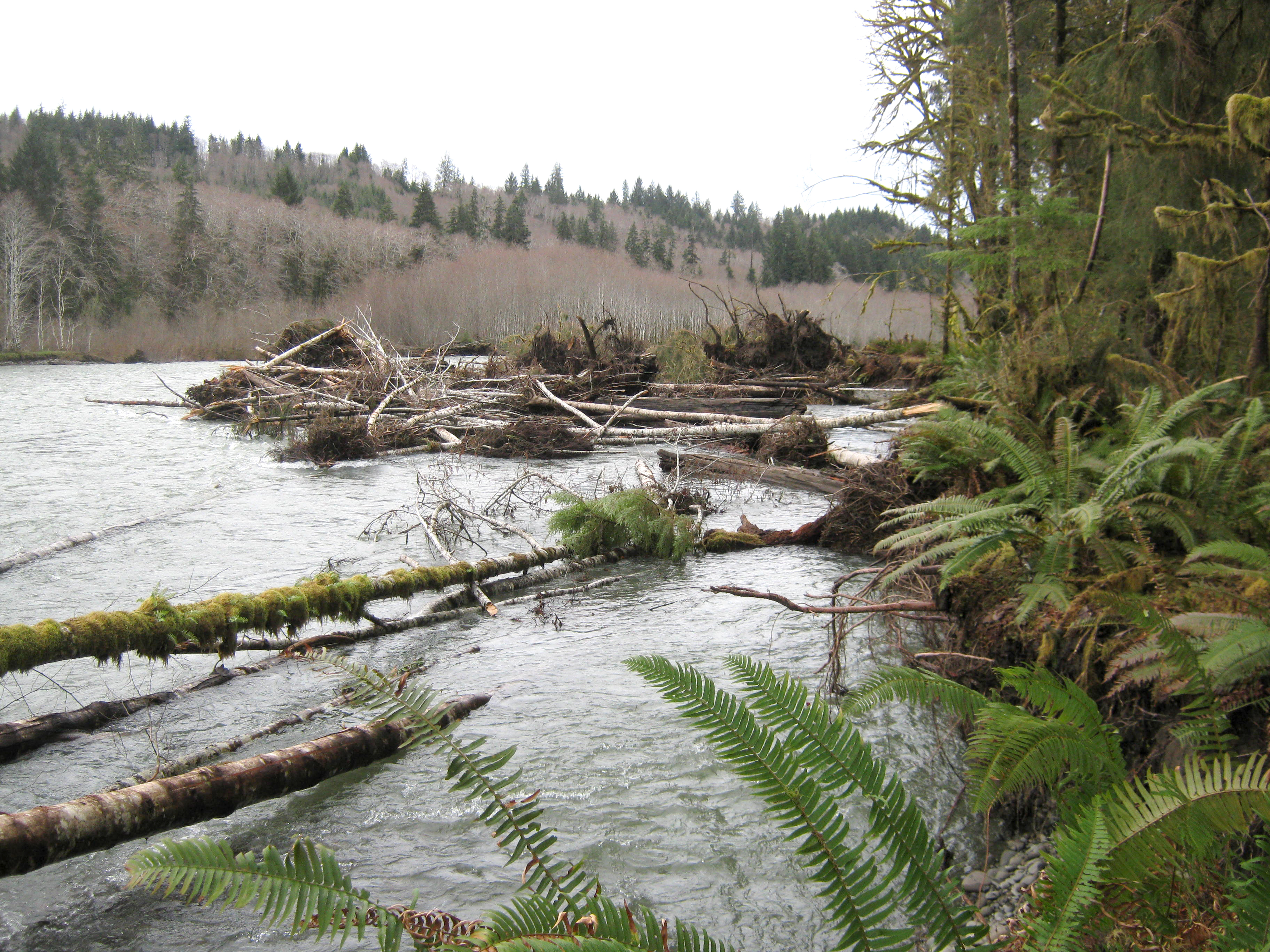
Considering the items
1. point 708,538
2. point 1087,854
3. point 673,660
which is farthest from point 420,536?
point 1087,854

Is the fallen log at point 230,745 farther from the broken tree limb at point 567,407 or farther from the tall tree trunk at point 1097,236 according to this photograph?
the broken tree limb at point 567,407

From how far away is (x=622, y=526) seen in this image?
7242mm

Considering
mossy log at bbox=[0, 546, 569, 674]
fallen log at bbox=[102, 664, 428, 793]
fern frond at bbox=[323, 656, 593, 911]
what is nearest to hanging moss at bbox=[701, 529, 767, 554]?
mossy log at bbox=[0, 546, 569, 674]

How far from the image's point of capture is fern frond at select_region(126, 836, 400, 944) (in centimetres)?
160

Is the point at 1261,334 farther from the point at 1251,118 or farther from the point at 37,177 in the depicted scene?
the point at 37,177

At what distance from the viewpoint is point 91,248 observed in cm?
5803

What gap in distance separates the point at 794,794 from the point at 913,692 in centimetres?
132

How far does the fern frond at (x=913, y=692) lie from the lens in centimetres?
260

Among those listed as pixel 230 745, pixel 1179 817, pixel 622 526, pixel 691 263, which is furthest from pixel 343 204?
pixel 1179 817

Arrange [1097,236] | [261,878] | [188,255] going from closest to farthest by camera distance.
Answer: [261,878]
[1097,236]
[188,255]

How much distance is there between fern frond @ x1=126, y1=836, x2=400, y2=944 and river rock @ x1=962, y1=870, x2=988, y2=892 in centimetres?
205

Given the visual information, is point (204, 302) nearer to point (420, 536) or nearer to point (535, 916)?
point (420, 536)

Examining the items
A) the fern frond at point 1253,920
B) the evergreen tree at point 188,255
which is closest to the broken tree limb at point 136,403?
the fern frond at point 1253,920

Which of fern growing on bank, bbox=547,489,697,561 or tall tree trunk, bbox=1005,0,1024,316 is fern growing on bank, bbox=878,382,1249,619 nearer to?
fern growing on bank, bbox=547,489,697,561
